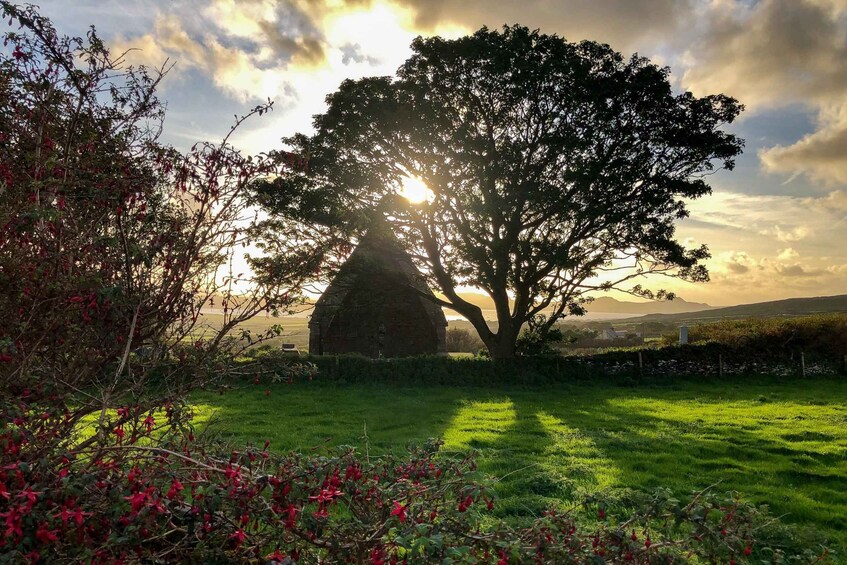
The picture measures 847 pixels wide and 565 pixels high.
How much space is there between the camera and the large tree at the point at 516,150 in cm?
2006

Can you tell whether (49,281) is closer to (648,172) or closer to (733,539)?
(733,539)

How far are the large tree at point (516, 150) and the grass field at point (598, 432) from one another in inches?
206

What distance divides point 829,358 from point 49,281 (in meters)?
32.9

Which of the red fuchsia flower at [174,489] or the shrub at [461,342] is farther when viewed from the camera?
the shrub at [461,342]

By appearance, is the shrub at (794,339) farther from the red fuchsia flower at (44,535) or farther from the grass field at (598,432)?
the red fuchsia flower at (44,535)

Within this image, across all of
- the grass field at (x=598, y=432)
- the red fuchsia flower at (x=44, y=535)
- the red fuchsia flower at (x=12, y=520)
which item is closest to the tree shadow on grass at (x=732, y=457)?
the grass field at (x=598, y=432)

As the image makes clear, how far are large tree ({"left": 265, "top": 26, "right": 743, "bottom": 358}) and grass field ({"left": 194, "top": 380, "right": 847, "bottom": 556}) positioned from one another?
5.24m

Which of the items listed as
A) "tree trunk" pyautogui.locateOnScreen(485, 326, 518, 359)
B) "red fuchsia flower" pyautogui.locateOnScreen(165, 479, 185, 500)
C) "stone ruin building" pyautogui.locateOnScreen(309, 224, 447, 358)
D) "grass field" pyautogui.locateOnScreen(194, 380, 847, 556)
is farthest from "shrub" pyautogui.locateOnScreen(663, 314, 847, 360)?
"red fuchsia flower" pyautogui.locateOnScreen(165, 479, 185, 500)

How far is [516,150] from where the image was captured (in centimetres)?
2053

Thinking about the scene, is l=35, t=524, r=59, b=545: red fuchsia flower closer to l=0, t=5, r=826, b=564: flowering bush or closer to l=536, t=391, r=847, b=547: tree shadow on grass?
l=0, t=5, r=826, b=564: flowering bush

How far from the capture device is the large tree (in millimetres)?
20062

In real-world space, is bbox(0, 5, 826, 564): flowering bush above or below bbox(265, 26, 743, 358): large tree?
below

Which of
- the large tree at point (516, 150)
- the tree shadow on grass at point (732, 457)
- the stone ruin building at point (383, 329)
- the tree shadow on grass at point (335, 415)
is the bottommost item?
the tree shadow on grass at point (732, 457)

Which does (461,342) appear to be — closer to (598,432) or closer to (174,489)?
(598,432)
